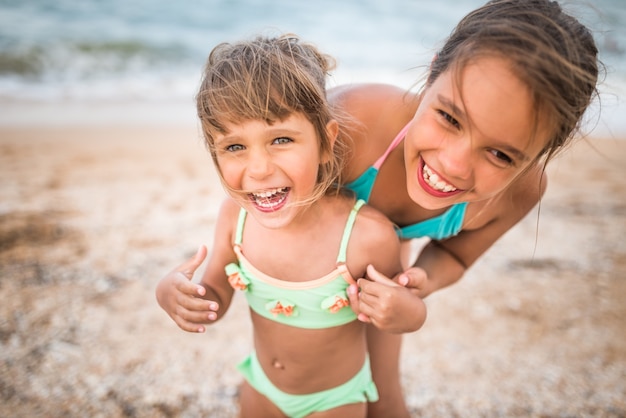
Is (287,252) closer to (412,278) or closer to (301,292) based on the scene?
(301,292)

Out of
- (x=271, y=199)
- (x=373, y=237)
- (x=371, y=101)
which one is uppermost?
(x=371, y=101)

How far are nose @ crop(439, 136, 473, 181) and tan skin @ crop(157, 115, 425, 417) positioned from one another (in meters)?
0.36

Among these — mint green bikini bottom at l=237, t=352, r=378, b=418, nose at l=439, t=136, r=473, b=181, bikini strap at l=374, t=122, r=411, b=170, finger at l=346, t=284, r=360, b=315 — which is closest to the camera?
nose at l=439, t=136, r=473, b=181

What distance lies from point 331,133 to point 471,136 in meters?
0.43

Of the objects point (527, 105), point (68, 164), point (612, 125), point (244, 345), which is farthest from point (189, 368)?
point (612, 125)

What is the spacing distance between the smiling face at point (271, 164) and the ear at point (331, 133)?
0.03 meters

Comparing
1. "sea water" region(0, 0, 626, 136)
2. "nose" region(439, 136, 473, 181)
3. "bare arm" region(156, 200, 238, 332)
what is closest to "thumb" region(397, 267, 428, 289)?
"nose" region(439, 136, 473, 181)

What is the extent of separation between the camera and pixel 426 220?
5.60ft

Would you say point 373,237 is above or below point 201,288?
above

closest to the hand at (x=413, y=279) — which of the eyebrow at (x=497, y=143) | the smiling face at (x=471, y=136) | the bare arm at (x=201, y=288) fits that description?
the smiling face at (x=471, y=136)

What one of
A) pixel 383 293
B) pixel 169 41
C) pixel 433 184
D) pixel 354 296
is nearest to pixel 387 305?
pixel 383 293

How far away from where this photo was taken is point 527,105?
1.18 meters

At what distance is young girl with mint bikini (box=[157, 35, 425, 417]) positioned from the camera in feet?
4.44

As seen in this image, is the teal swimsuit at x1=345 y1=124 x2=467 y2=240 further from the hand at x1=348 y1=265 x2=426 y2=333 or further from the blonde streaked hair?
the hand at x1=348 y1=265 x2=426 y2=333
